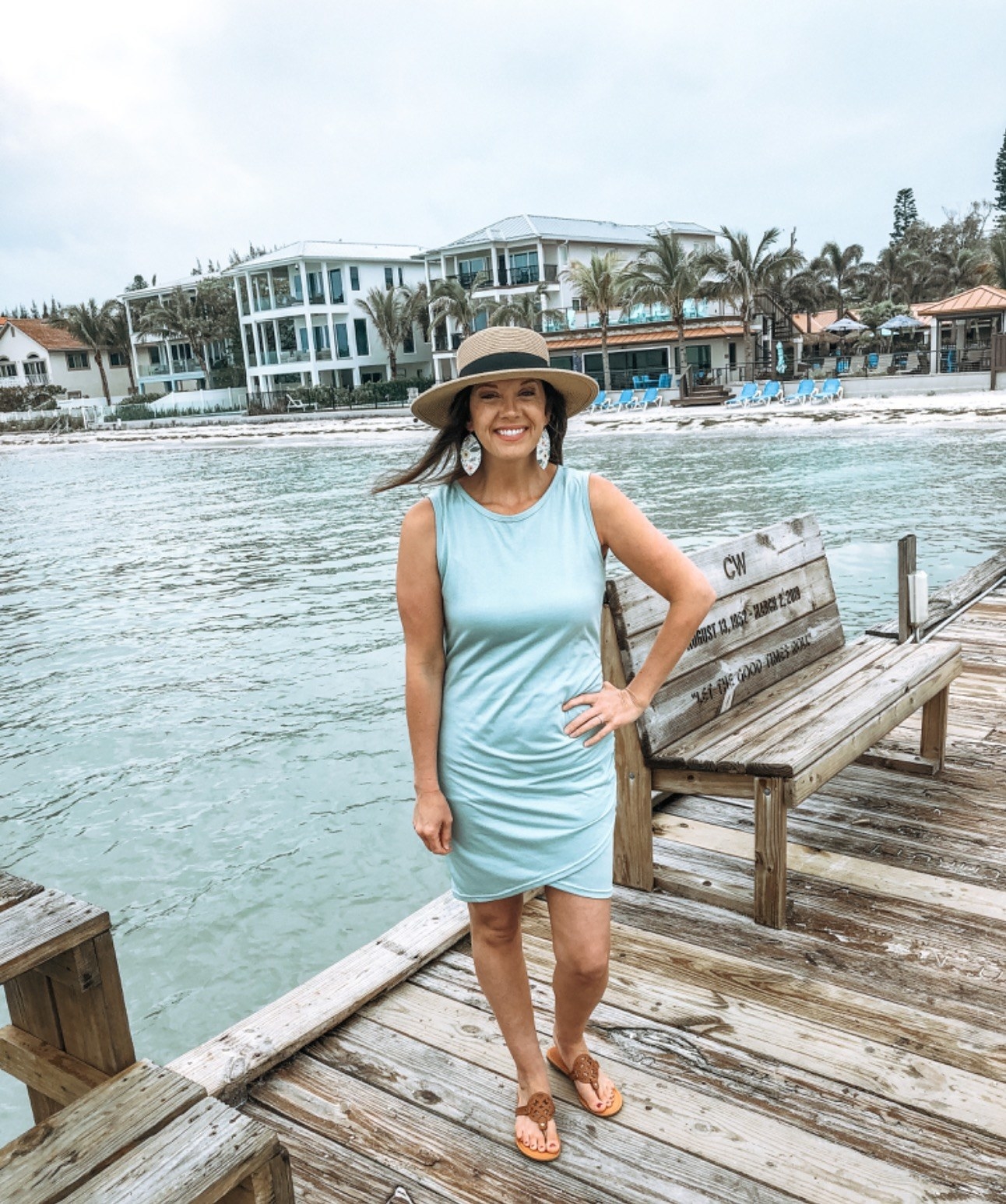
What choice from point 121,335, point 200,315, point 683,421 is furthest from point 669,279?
point 121,335

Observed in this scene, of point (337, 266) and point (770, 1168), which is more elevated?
point (337, 266)

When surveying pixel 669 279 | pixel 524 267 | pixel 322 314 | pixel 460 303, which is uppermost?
pixel 524 267

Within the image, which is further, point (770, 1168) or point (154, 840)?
point (154, 840)

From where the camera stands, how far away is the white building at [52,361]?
75000mm

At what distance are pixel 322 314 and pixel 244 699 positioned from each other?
54181mm

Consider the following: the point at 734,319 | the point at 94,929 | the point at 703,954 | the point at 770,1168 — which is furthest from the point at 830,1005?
the point at 734,319

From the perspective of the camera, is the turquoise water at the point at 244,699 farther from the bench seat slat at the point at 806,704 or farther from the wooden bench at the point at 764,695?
the bench seat slat at the point at 806,704

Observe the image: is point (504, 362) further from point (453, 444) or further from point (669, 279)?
point (669, 279)

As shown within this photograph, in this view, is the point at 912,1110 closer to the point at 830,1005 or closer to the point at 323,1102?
the point at 830,1005

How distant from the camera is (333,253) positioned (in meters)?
58.8

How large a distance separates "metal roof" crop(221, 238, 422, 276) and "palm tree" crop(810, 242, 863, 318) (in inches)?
1009

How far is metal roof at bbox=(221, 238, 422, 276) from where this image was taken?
58.1 meters

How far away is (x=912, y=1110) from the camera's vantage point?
2.36 meters

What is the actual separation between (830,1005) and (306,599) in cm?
1064
